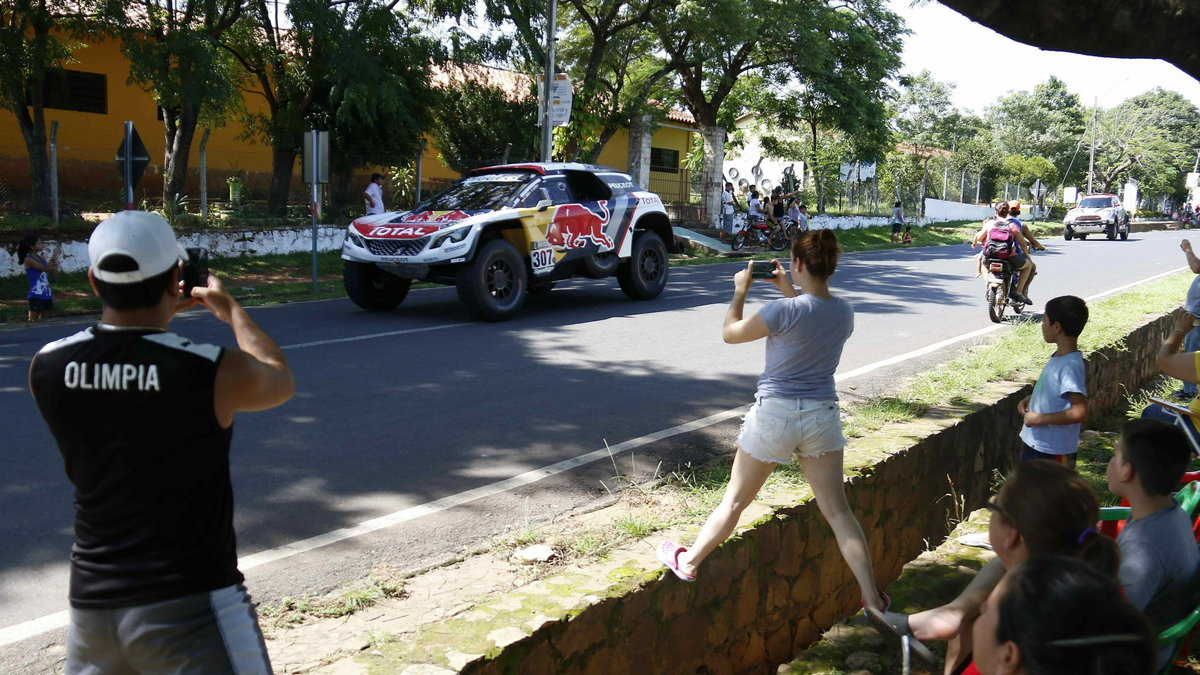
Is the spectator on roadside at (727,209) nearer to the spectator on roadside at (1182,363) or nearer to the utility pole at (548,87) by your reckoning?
the utility pole at (548,87)

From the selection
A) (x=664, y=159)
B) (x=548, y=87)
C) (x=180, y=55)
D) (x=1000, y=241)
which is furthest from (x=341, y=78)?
(x=664, y=159)

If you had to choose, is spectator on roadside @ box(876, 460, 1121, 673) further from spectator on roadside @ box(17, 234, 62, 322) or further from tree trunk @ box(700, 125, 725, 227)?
tree trunk @ box(700, 125, 725, 227)

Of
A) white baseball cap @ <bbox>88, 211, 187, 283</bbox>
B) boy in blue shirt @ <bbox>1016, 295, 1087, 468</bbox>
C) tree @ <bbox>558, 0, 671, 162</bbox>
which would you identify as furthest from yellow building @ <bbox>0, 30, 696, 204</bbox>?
white baseball cap @ <bbox>88, 211, 187, 283</bbox>

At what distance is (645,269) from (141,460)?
1165 centimetres

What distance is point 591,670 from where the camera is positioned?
11.4ft

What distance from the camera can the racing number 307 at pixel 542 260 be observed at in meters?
12.0

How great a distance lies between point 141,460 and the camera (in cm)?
223

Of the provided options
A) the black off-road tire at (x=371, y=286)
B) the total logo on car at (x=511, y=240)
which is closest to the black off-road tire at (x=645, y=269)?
the total logo on car at (x=511, y=240)

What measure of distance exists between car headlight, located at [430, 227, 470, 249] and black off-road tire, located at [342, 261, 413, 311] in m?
0.97

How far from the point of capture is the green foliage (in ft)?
83.4

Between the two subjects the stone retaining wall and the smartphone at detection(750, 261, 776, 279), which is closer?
the stone retaining wall

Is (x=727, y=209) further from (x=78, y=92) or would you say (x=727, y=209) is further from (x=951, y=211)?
(x=951, y=211)

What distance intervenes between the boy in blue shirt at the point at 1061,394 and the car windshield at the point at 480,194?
7799mm

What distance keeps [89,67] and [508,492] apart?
822 inches
